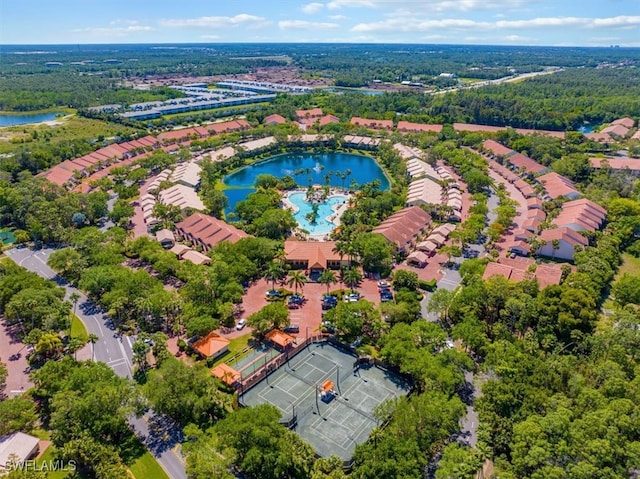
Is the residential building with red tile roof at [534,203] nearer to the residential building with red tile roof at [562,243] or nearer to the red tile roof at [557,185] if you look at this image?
the red tile roof at [557,185]

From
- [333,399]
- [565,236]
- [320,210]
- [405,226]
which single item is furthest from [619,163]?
[333,399]

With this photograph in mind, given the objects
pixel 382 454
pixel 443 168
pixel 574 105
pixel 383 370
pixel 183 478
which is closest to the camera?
pixel 382 454

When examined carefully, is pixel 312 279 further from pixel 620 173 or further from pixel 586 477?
pixel 620 173

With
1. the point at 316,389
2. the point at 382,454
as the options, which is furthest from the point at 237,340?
the point at 382,454

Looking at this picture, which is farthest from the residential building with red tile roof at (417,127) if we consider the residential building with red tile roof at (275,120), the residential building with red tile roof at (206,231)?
the residential building with red tile roof at (206,231)

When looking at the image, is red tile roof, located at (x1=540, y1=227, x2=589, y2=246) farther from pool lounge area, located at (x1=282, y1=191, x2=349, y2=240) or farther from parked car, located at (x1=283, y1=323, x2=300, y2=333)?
parked car, located at (x1=283, y1=323, x2=300, y2=333)

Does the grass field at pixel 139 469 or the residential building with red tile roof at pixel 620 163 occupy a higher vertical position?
the residential building with red tile roof at pixel 620 163
